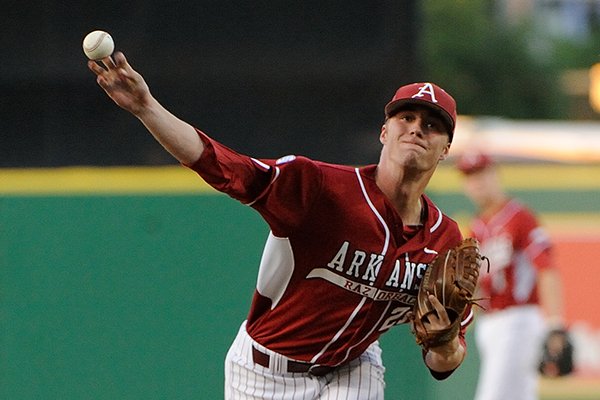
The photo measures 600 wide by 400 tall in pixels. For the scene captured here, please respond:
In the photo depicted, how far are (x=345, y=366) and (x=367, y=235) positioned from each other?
20.8 inches

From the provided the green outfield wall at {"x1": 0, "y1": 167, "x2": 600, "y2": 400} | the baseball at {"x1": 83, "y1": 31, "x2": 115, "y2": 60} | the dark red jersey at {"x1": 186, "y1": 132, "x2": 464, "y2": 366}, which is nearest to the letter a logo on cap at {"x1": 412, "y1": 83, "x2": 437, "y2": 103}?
the dark red jersey at {"x1": 186, "y1": 132, "x2": 464, "y2": 366}

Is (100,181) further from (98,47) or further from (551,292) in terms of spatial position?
(98,47)

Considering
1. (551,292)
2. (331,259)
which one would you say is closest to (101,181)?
(331,259)

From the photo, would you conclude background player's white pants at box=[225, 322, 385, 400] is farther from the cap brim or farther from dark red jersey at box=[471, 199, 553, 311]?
dark red jersey at box=[471, 199, 553, 311]

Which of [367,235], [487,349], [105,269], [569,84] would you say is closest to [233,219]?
[105,269]

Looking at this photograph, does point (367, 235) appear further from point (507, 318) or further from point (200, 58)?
point (507, 318)

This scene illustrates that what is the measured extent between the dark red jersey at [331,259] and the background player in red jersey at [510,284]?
344 centimetres

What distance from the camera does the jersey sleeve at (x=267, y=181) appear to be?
3.64 meters

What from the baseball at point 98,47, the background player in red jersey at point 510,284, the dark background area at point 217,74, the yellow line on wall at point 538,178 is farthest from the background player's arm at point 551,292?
the baseball at point 98,47

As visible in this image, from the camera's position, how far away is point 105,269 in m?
6.51

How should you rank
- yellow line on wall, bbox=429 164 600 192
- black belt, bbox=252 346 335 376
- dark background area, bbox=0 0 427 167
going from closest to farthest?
black belt, bbox=252 346 335 376 → dark background area, bbox=0 0 427 167 → yellow line on wall, bbox=429 164 600 192

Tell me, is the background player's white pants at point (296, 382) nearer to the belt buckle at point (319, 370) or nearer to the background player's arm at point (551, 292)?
the belt buckle at point (319, 370)

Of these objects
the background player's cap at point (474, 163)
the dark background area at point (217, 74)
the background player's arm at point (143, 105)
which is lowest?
the background player's arm at point (143, 105)

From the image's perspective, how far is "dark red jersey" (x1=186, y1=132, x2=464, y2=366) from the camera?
396 centimetres
